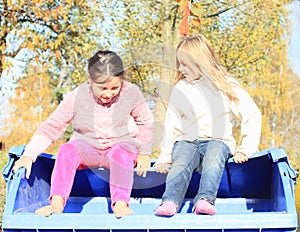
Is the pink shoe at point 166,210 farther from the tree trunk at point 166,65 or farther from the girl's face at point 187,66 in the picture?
the tree trunk at point 166,65

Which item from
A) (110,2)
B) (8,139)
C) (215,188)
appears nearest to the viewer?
(215,188)

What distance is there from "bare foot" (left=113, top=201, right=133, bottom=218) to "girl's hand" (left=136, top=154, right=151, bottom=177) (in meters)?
0.34

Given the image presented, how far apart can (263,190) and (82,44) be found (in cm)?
444

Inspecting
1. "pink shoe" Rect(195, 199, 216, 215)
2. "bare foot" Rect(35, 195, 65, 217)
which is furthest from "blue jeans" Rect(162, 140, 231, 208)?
"bare foot" Rect(35, 195, 65, 217)

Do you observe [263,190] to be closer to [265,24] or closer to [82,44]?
[82,44]

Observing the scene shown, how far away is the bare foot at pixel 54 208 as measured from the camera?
1833mm

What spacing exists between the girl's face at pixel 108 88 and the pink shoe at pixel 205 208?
74 centimetres

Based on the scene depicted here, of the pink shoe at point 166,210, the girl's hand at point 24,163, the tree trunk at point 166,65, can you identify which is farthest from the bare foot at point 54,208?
the tree trunk at point 166,65

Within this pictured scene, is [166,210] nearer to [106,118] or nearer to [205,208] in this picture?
[205,208]

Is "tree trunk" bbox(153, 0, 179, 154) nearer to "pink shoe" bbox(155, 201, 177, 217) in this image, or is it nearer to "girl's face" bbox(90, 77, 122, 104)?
"girl's face" bbox(90, 77, 122, 104)

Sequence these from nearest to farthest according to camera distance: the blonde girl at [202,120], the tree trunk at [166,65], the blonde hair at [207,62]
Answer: the blonde girl at [202,120] < the blonde hair at [207,62] < the tree trunk at [166,65]

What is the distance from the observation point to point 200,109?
2590 millimetres

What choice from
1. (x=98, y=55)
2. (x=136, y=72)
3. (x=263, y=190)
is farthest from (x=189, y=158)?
(x=136, y=72)

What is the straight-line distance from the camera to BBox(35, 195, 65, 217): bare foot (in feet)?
6.01
